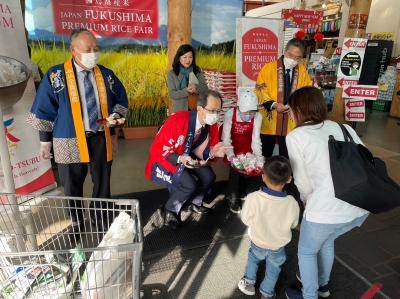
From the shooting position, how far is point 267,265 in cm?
182

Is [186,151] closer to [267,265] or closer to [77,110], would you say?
[77,110]

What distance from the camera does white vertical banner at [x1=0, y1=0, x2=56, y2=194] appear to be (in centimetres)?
213

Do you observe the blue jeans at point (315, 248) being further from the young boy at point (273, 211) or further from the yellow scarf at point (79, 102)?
the yellow scarf at point (79, 102)

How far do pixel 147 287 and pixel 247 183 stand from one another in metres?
1.66

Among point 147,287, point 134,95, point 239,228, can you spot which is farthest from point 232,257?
point 134,95

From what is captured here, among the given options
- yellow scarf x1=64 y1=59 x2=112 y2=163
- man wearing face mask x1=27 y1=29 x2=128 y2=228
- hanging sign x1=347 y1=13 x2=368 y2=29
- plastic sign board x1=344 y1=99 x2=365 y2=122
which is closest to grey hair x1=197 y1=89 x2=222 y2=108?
man wearing face mask x1=27 y1=29 x2=128 y2=228

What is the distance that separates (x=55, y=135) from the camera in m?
2.10

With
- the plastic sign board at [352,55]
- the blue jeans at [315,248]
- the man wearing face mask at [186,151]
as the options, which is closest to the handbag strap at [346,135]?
the blue jeans at [315,248]

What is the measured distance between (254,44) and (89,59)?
280 centimetres

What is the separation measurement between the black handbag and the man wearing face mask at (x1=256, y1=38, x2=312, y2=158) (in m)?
1.40

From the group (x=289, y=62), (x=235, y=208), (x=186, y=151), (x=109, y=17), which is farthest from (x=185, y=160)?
(x=109, y=17)

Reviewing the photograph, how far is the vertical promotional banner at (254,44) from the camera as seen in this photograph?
4.16 m

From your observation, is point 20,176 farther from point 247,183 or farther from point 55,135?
point 247,183

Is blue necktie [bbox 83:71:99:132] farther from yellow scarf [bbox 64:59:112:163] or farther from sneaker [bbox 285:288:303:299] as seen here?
sneaker [bbox 285:288:303:299]
